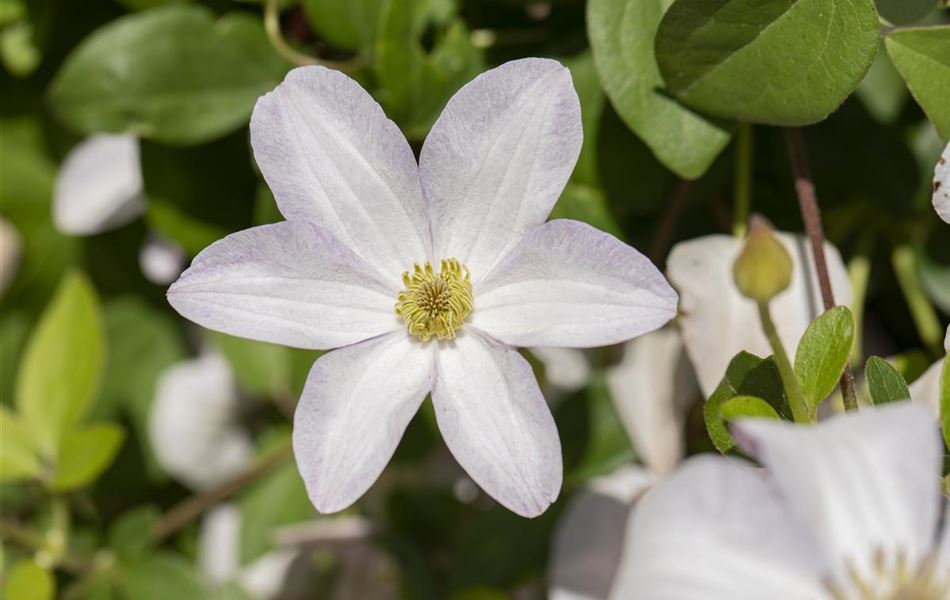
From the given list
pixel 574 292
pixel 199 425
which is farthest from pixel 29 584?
pixel 574 292

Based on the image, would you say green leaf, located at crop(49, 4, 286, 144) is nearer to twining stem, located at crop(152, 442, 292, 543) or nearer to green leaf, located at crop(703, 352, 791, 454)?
twining stem, located at crop(152, 442, 292, 543)

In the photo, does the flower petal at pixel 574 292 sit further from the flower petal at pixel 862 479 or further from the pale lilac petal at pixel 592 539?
the pale lilac petal at pixel 592 539

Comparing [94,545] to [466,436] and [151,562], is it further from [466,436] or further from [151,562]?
Result: [466,436]

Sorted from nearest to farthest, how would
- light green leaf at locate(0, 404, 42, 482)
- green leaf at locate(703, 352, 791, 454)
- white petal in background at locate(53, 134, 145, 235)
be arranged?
green leaf at locate(703, 352, 791, 454) → light green leaf at locate(0, 404, 42, 482) → white petal in background at locate(53, 134, 145, 235)

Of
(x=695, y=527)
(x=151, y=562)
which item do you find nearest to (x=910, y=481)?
(x=695, y=527)

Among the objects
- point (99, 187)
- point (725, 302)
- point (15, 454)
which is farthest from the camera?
point (99, 187)

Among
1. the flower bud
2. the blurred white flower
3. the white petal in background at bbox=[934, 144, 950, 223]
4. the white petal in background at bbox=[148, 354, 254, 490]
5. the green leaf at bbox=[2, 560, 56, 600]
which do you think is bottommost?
the white petal in background at bbox=[148, 354, 254, 490]

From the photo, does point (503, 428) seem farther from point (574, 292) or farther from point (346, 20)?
point (346, 20)

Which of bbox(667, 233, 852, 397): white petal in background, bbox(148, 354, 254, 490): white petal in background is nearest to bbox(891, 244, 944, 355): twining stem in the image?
bbox(667, 233, 852, 397): white petal in background
